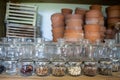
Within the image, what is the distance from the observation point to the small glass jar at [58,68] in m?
1.49

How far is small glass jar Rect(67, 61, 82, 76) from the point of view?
4.94 feet

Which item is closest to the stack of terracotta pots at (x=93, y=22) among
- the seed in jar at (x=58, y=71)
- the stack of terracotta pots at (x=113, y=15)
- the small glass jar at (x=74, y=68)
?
the stack of terracotta pots at (x=113, y=15)

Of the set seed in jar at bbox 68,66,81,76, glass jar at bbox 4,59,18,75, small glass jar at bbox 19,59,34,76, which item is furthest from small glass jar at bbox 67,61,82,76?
glass jar at bbox 4,59,18,75

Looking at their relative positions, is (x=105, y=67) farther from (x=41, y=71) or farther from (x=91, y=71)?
(x=41, y=71)

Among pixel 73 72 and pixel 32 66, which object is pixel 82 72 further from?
pixel 32 66

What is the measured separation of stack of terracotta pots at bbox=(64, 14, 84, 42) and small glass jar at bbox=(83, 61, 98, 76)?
23 cm

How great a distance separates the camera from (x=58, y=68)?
1499mm

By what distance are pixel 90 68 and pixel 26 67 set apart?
0.52 m

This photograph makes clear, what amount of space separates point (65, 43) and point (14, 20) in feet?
1.84

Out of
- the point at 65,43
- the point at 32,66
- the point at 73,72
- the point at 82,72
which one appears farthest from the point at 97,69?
the point at 32,66

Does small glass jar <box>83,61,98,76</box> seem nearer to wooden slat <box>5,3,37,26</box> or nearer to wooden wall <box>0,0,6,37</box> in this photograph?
wooden slat <box>5,3,37,26</box>

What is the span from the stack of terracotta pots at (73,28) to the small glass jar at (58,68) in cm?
23

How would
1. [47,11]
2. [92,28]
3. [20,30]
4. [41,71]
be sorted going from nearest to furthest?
1. [41,71]
2. [92,28]
3. [20,30]
4. [47,11]

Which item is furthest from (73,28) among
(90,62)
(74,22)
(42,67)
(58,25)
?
(42,67)
